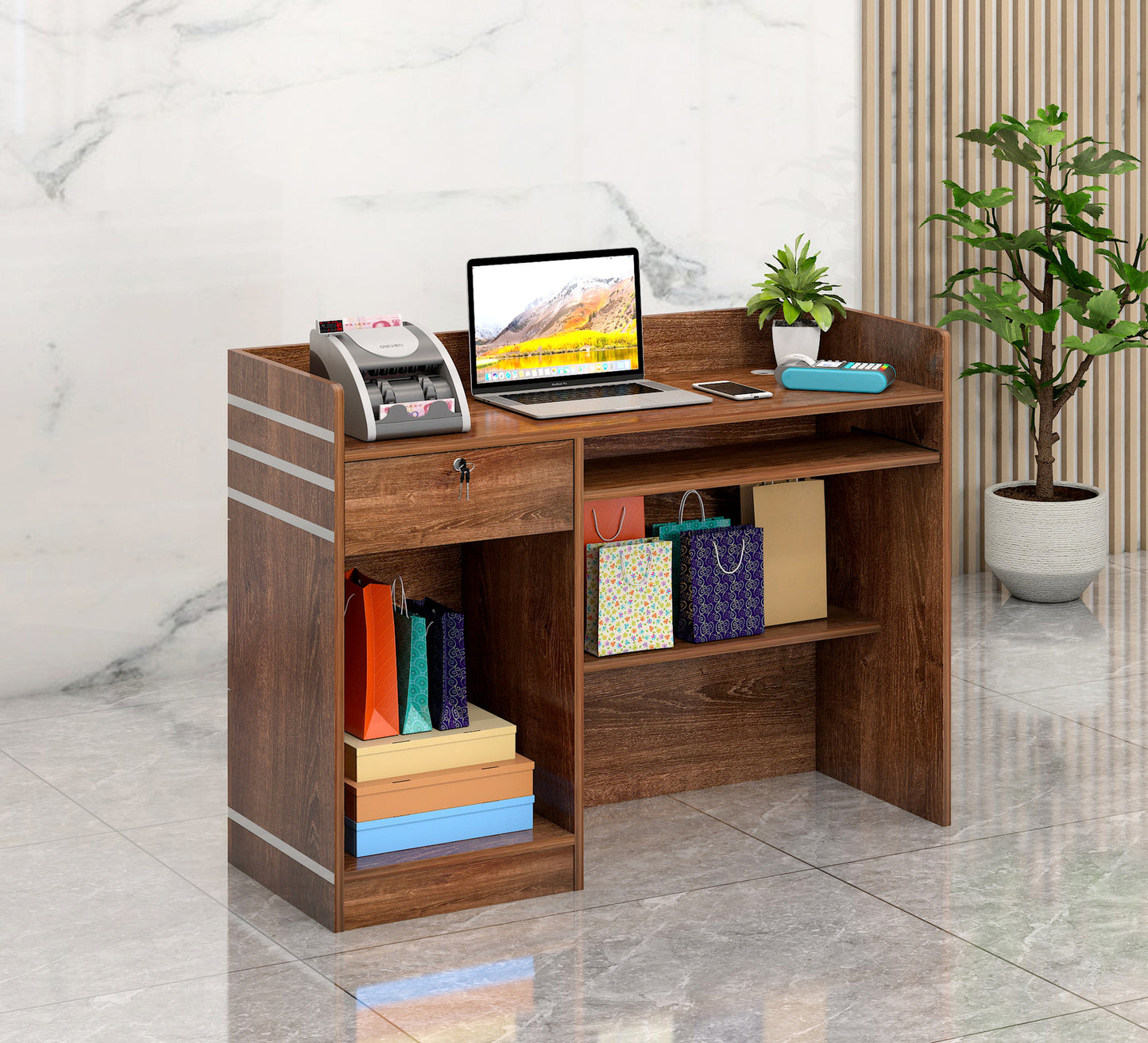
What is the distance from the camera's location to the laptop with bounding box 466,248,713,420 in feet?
12.7

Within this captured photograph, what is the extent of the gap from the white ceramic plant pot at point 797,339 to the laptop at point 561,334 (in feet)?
1.13

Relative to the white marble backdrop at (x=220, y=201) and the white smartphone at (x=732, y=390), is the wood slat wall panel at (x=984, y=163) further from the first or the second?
the white smartphone at (x=732, y=390)

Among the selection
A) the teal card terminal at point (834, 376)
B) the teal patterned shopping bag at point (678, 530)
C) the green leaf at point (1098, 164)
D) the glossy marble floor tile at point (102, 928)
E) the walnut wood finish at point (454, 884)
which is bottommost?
the glossy marble floor tile at point (102, 928)

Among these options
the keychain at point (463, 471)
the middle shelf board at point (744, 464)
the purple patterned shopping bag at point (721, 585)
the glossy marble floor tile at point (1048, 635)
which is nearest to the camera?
the keychain at point (463, 471)

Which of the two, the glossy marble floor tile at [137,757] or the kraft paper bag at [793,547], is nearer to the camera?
the kraft paper bag at [793,547]

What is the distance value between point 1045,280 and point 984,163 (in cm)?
51

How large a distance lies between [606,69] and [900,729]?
2423mm

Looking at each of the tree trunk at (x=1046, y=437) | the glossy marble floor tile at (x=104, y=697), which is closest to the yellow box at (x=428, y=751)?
the glossy marble floor tile at (x=104, y=697)

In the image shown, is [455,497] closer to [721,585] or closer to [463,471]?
[463,471]

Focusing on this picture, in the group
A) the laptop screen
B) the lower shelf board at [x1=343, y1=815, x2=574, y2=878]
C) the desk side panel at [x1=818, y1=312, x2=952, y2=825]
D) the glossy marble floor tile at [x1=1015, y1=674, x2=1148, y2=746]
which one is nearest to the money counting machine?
the laptop screen

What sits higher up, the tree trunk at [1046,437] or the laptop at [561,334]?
the laptop at [561,334]

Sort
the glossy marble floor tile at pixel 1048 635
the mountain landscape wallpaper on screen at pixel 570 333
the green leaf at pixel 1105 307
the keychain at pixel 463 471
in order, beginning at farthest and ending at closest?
the green leaf at pixel 1105 307, the glossy marble floor tile at pixel 1048 635, the mountain landscape wallpaper on screen at pixel 570 333, the keychain at pixel 463 471

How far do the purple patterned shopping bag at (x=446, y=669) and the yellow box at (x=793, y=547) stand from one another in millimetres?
828

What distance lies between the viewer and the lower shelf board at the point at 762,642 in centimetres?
390
